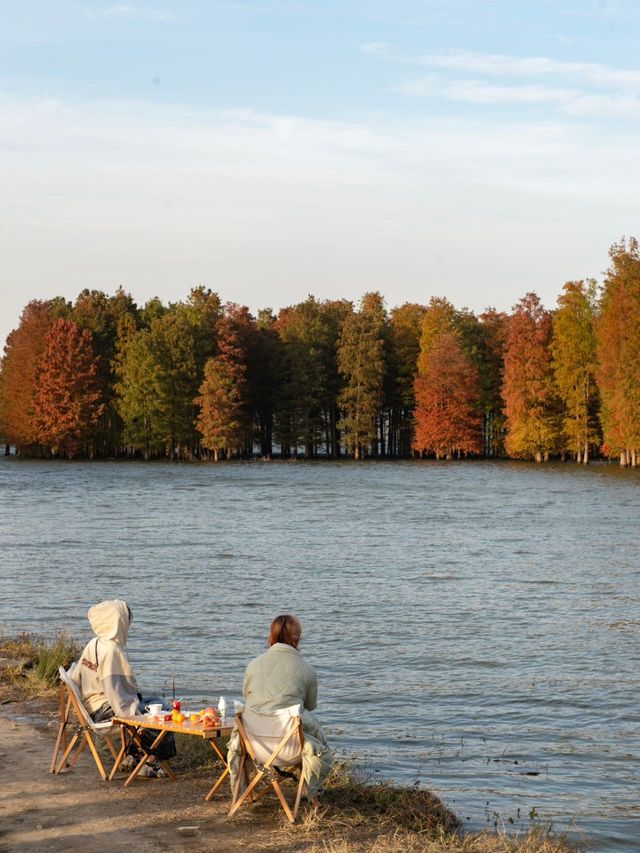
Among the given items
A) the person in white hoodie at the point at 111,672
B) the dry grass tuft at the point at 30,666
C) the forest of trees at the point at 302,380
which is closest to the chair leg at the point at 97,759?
the person in white hoodie at the point at 111,672

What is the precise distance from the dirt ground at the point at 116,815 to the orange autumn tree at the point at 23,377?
9957cm

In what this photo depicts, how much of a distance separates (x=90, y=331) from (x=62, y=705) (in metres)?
104

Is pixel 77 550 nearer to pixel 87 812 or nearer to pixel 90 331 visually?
pixel 87 812

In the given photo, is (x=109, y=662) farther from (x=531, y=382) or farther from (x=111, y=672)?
(x=531, y=382)

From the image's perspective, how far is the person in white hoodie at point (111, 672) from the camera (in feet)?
32.4

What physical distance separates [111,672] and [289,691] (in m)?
1.77

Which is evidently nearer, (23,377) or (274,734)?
(274,734)

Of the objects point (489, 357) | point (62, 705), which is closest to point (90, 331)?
point (489, 357)

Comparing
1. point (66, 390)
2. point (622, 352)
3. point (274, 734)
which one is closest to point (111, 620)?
point (274, 734)

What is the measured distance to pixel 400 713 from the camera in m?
14.7

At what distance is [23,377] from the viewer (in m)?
108

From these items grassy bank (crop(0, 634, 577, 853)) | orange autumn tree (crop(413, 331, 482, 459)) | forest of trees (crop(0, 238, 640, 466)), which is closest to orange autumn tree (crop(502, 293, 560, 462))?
forest of trees (crop(0, 238, 640, 466))

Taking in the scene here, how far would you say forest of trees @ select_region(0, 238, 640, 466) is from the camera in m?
96.9

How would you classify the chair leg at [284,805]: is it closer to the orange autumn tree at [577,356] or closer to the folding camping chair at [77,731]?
the folding camping chair at [77,731]
